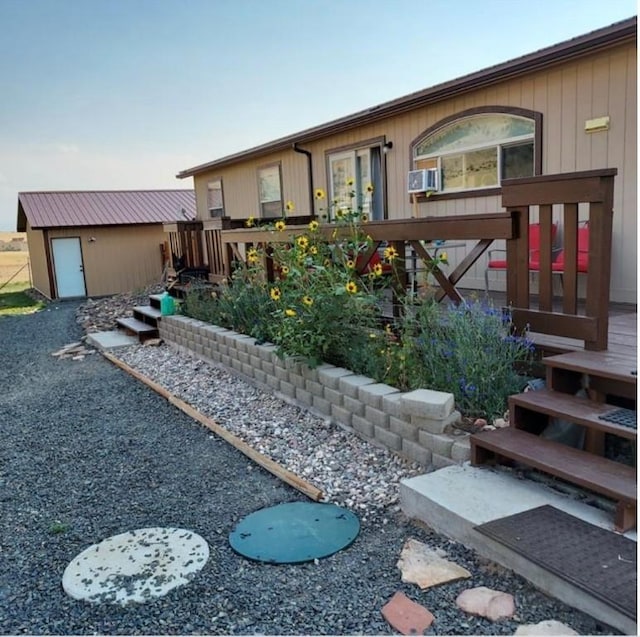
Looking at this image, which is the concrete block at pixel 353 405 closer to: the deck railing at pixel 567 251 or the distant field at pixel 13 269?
the deck railing at pixel 567 251

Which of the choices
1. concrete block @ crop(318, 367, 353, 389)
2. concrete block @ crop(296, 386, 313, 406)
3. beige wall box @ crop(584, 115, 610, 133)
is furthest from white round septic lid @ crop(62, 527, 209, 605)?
beige wall box @ crop(584, 115, 610, 133)

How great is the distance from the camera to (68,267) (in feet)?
53.8

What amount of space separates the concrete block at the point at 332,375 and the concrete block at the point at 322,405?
0.15m

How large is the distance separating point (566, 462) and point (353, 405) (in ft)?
5.62

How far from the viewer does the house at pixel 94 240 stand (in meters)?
16.3

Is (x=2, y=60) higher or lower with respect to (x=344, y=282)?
higher

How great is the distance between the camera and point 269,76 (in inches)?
545

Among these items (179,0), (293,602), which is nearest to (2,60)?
(179,0)

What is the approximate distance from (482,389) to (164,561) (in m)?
1.98

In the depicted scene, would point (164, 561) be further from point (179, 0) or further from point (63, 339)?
point (179, 0)

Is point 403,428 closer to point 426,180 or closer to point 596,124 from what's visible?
point 596,124

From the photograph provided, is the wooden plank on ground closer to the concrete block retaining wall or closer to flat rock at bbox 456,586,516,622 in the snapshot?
the concrete block retaining wall

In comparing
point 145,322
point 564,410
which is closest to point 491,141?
point 564,410

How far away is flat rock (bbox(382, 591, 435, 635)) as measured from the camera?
2004 millimetres
